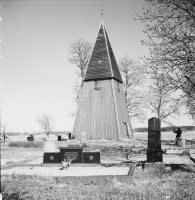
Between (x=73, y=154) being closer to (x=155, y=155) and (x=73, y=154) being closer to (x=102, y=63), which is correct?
(x=155, y=155)

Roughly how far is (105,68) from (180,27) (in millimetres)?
16277

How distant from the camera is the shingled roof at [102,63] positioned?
76.3ft

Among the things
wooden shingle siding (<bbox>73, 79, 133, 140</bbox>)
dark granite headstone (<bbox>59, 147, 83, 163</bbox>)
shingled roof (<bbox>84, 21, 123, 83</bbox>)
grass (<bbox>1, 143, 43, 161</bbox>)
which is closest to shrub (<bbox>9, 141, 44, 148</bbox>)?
grass (<bbox>1, 143, 43, 161</bbox>)

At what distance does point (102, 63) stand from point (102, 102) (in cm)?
502

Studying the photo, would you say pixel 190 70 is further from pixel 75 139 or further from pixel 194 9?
pixel 75 139

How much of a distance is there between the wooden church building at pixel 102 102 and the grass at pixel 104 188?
13.9m

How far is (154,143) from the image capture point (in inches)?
361

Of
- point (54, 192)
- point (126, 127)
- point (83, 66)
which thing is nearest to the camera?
point (54, 192)

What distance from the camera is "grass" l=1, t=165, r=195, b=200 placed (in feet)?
15.1

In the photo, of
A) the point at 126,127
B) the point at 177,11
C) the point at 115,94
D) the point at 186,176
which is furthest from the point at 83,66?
the point at 186,176

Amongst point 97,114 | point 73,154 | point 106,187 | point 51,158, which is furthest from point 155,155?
point 97,114

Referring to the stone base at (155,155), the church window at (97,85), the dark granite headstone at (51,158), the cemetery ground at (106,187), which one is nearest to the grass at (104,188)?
the cemetery ground at (106,187)

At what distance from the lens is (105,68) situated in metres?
23.5

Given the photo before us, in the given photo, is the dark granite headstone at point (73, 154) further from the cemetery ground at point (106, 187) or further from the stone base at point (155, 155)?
the stone base at point (155, 155)
